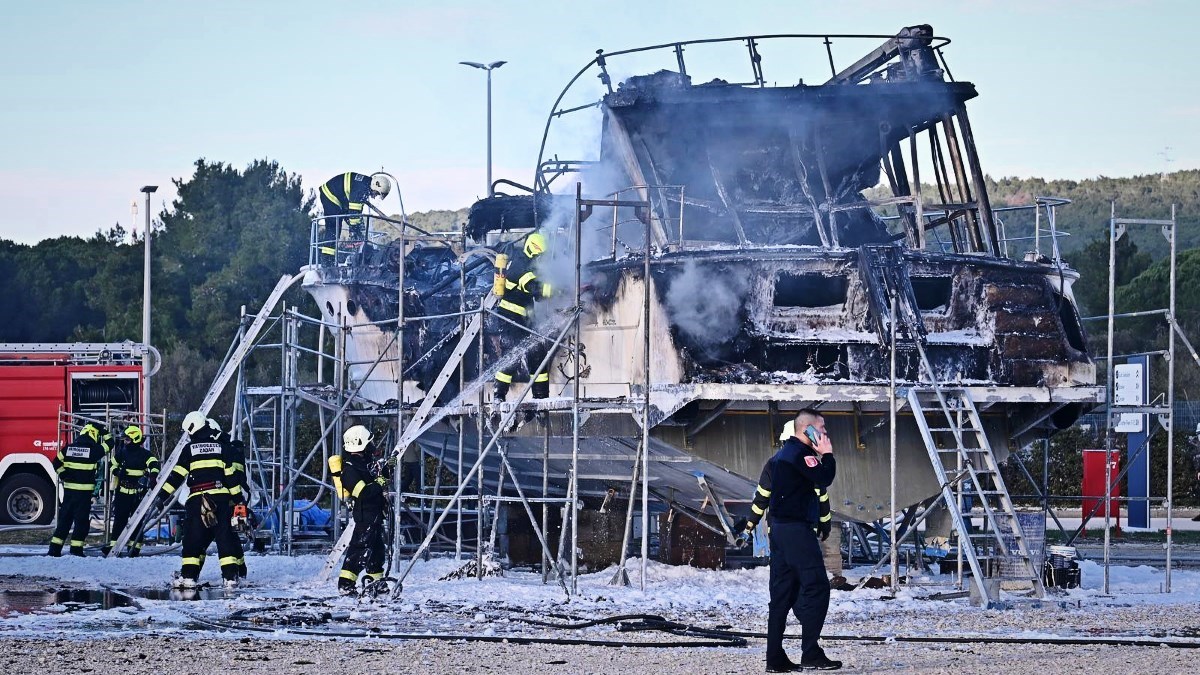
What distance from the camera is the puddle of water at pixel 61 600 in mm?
13695

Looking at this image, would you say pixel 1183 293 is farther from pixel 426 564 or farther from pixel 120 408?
pixel 426 564

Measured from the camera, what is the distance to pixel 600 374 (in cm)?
1645

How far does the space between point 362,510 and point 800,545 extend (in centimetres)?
562

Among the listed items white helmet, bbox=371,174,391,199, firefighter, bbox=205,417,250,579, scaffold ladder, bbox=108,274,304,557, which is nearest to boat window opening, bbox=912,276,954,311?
firefighter, bbox=205,417,250,579

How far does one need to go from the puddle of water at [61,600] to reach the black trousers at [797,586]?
631cm

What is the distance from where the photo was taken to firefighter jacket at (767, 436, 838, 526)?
10461 millimetres

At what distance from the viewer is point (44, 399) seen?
89.6ft

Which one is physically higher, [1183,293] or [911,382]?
[1183,293]

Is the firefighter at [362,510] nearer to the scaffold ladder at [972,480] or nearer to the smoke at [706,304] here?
the smoke at [706,304]

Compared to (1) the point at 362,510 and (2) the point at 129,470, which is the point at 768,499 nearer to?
(1) the point at 362,510

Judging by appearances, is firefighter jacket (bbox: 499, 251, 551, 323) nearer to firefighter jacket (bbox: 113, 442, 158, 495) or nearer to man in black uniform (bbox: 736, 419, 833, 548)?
firefighter jacket (bbox: 113, 442, 158, 495)

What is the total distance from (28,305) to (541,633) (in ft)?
151

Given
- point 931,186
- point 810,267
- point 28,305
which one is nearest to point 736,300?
point 810,267

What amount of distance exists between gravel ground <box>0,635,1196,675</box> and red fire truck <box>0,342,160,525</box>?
54.6ft
